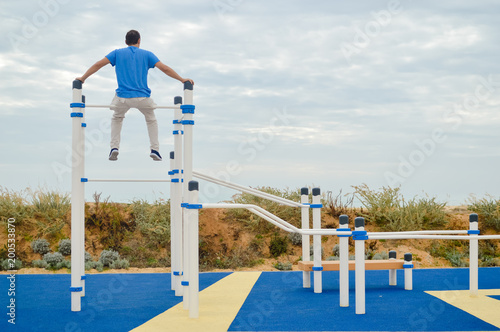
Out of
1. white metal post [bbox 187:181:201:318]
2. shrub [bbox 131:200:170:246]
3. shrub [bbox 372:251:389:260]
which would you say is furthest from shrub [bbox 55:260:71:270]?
shrub [bbox 372:251:389:260]

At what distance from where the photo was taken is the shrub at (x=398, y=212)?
11.8m

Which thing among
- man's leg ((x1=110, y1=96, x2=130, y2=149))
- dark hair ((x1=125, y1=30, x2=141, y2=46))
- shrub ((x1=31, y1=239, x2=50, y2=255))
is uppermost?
dark hair ((x1=125, y1=30, x2=141, y2=46))

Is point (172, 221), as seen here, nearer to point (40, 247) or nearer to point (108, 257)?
point (108, 257)

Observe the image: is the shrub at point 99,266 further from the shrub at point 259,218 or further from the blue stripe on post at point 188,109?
the blue stripe on post at point 188,109

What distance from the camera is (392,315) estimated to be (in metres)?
5.56

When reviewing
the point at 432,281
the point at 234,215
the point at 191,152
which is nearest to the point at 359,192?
the point at 234,215

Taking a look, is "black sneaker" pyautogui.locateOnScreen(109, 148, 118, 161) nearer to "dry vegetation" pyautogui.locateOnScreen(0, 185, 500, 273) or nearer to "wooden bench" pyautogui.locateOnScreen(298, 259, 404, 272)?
"wooden bench" pyautogui.locateOnScreen(298, 259, 404, 272)

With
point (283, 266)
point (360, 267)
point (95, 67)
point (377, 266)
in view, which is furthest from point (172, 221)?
point (283, 266)

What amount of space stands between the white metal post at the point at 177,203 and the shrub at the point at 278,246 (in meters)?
4.48

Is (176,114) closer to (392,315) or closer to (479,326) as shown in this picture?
(392,315)

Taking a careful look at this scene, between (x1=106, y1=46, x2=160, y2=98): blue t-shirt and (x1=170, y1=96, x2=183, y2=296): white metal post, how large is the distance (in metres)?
0.74

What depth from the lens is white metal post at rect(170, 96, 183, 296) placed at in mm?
6688

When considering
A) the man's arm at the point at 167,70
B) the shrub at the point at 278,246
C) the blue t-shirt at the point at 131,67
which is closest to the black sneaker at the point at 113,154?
the blue t-shirt at the point at 131,67

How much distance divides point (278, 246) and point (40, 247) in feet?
16.6
